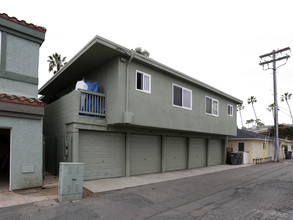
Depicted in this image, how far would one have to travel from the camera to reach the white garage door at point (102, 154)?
30.2ft

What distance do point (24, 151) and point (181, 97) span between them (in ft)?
27.2

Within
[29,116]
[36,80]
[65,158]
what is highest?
[36,80]

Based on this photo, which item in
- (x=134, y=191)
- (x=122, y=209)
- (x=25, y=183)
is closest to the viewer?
(x=122, y=209)

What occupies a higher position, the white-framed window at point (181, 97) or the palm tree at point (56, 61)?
the palm tree at point (56, 61)

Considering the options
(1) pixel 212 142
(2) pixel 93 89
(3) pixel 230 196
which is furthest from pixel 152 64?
(1) pixel 212 142

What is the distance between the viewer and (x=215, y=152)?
17.4 meters

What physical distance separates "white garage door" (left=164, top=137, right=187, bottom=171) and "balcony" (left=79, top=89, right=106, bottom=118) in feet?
14.7

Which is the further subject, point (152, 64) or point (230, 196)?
point (152, 64)

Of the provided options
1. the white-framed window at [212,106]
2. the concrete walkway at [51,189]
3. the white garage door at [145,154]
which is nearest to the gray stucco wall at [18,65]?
the concrete walkway at [51,189]

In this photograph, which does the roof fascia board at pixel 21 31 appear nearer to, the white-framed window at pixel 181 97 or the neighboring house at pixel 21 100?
the neighboring house at pixel 21 100

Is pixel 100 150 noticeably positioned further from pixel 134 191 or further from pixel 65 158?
pixel 134 191

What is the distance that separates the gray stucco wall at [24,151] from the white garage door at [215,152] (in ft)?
40.3

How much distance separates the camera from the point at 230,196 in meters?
7.50

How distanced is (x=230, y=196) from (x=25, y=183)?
6772 millimetres
